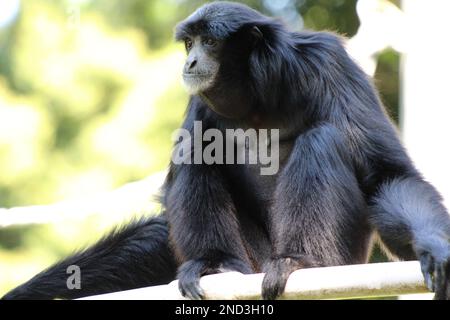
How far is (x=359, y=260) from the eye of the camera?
5062mm

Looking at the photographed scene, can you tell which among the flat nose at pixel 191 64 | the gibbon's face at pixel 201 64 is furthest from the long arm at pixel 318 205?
the flat nose at pixel 191 64

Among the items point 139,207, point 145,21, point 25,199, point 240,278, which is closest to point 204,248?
point 240,278

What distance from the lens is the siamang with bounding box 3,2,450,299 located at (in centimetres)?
468

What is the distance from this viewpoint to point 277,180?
16.9 feet

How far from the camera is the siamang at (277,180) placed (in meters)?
4.68

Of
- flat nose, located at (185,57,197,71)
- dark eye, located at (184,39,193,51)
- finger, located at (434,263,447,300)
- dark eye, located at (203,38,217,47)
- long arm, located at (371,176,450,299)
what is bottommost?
finger, located at (434,263,447,300)

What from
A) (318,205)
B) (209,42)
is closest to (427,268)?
(318,205)

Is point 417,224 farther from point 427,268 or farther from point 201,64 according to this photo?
point 201,64

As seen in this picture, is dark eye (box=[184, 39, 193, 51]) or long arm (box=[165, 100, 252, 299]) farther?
dark eye (box=[184, 39, 193, 51])

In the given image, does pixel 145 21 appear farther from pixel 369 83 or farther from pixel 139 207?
pixel 369 83

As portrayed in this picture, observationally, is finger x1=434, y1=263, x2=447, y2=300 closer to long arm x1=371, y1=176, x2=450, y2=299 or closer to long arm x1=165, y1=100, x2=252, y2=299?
long arm x1=371, y1=176, x2=450, y2=299

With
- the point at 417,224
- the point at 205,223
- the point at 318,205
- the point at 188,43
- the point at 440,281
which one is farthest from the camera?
the point at 188,43

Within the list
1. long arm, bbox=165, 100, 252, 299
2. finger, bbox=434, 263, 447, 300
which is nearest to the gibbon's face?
long arm, bbox=165, 100, 252, 299

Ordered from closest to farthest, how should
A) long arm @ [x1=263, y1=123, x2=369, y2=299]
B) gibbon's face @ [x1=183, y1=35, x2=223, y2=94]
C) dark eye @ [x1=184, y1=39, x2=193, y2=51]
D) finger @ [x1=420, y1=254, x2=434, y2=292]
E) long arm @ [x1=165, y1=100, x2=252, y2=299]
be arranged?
finger @ [x1=420, y1=254, x2=434, y2=292] < long arm @ [x1=263, y1=123, x2=369, y2=299] < long arm @ [x1=165, y1=100, x2=252, y2=299] < gibbon's face @ [x1=183, y1=35, x2=223, y2=94] < dark eye @ [x1=184, y1=39, x2=193, y2=51]
